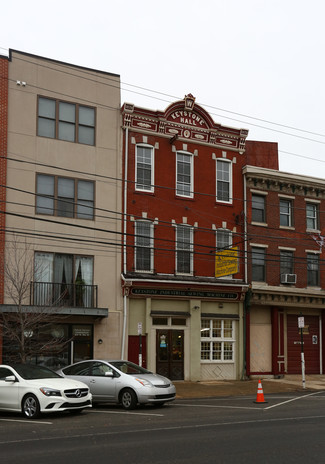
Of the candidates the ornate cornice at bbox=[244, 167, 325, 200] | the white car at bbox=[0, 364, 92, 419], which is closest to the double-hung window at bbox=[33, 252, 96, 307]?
the white car at bbox=[0, 364, 92, 419]

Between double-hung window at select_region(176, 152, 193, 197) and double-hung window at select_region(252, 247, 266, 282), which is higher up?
double-hung window at select_region(176, 152, 193, 197)

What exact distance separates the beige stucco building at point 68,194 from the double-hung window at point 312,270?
38.0 feet

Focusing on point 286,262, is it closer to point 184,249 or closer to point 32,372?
point 184,249

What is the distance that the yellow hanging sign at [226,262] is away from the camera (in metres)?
27.0

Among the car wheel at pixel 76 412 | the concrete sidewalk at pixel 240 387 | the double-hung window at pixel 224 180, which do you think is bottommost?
the concrete sidewalk at pixel 240 387

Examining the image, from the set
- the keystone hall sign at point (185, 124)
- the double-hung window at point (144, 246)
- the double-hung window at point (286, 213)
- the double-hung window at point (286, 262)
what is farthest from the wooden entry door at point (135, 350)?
the double-hung window at point (286, 213)

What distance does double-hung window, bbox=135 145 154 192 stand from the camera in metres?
28.8

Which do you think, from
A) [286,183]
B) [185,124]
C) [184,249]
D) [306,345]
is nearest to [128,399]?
[184,249]

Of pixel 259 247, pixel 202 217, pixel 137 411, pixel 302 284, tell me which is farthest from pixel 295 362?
pixel 137 411

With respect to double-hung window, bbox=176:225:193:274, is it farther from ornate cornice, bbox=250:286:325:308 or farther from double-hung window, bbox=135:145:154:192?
ornate cornice, bbox=250:286:325:308

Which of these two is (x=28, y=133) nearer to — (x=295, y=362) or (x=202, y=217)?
(x=202, y=217)

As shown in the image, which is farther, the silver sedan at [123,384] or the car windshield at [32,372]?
the silver sedan at [123,384]

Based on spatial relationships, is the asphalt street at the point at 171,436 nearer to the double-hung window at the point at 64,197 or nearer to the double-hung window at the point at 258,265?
the double-hung window at the point at 64,197

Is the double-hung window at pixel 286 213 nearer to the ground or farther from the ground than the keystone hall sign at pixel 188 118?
nearer to the ground
